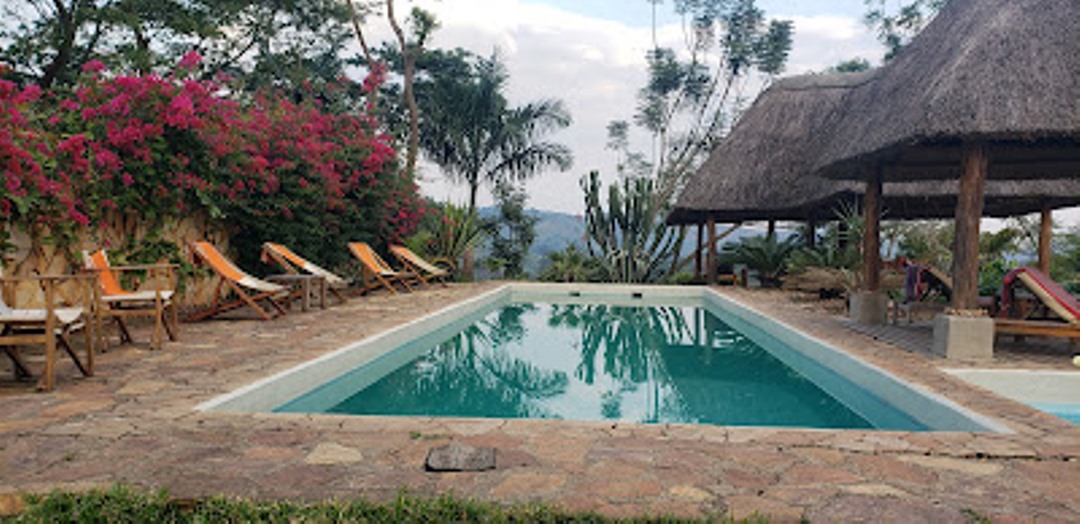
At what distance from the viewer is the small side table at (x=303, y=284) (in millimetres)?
7781

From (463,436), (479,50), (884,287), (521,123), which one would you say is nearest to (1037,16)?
(884,287)

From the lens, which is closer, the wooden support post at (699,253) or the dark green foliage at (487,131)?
the wooden support post at (699,253)

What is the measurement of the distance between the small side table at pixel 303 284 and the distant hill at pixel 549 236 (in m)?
6.70

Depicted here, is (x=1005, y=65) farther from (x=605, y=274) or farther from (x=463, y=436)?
(x=605, y=274)

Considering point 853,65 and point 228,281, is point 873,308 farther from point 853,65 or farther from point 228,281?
point 853,65

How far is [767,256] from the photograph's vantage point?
13539mm

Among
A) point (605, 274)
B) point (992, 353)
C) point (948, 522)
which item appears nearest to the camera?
point (948, 522)

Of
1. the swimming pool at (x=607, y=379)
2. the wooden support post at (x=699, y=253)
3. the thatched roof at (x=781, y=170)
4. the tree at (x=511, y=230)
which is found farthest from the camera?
the tree at (x=511, y=230)

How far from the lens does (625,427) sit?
3.30 meters

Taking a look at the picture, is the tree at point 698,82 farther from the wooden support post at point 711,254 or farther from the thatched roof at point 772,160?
the wooden support post at point 711,254

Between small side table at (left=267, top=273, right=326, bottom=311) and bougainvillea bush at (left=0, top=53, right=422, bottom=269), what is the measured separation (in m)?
0.74

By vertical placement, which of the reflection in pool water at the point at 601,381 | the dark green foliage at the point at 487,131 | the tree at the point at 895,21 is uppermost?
the tree at the point at 895,21

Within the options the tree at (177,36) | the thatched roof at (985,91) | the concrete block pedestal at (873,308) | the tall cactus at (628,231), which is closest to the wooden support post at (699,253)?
the tall cactus at (628,231)

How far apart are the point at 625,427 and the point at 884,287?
21.0 feet
